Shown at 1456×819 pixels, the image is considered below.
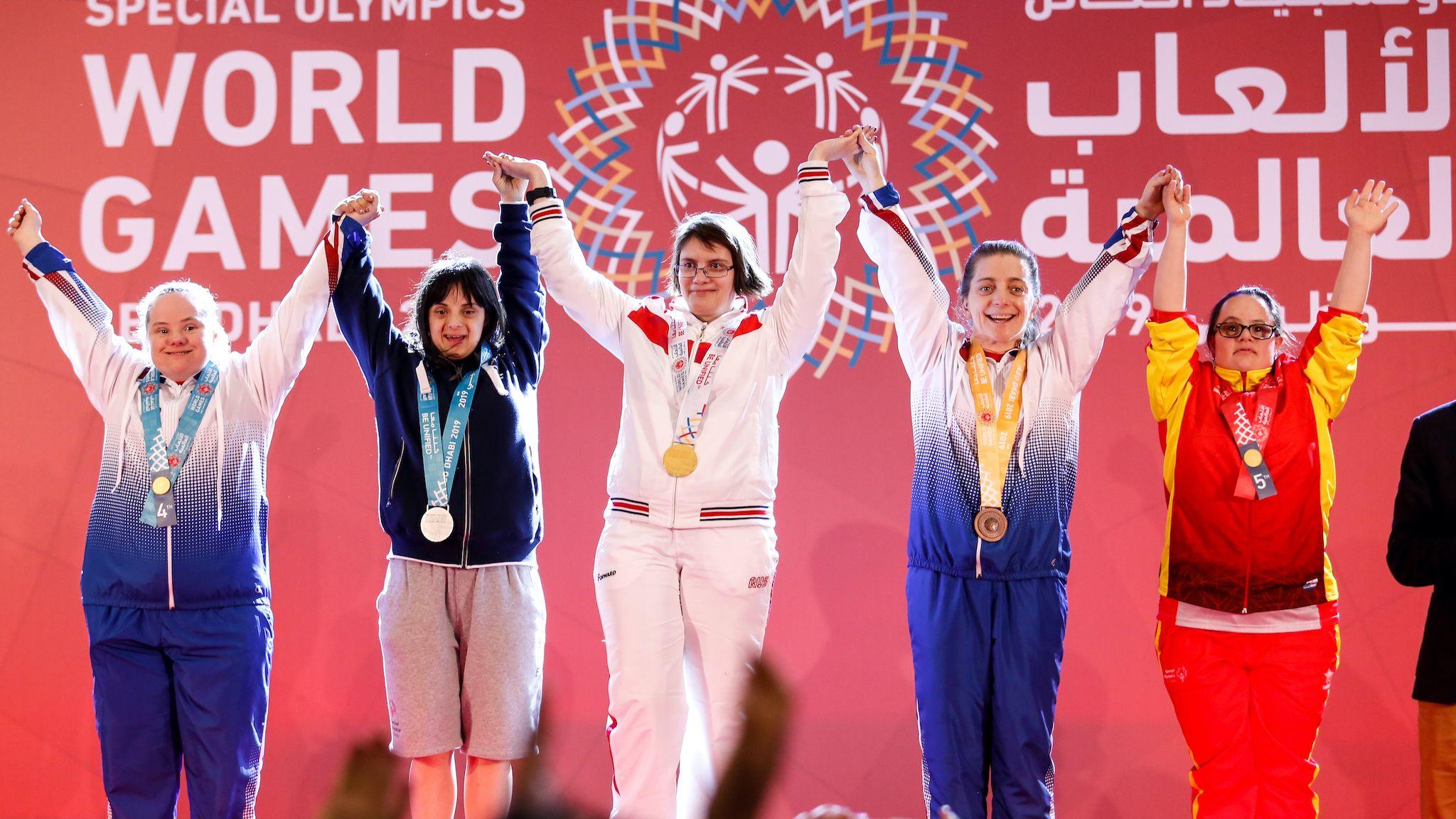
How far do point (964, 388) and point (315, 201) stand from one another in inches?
88.8

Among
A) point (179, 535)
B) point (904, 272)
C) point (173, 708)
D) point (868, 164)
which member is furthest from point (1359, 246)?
point (173, 708)

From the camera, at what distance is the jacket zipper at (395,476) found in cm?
309

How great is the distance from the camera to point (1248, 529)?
305 centimetres

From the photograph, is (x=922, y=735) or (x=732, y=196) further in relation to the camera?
(x=732, y=196)

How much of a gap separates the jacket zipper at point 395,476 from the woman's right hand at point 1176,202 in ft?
6.43

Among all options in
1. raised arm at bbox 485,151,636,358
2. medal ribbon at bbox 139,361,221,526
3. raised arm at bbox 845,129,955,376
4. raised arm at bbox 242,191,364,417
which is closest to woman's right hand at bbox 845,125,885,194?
raised arm at bbox 845,129,955,376

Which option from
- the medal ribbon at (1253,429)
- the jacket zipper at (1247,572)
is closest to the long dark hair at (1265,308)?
the medal ribbon at (1253,429)

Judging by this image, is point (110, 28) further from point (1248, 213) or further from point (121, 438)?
point (1248, 213)

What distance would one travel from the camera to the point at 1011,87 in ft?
13.4

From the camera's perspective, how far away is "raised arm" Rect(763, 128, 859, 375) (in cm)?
314

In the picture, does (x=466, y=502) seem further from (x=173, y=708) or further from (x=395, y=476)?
(x=173, y=708)

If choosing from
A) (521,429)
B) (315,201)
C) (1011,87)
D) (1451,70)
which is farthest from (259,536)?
(1451,70)

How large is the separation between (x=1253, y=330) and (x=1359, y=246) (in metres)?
0.37

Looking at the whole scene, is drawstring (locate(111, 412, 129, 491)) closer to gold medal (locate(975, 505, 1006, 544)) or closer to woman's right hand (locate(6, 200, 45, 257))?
woman's right hand (locate(6, 200, 45, 257))
